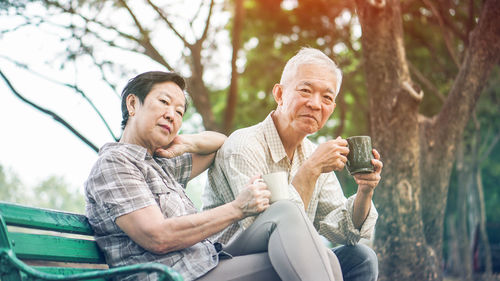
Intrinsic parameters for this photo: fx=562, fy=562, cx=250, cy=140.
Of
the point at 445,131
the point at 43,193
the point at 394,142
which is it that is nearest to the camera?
the point at 394,142

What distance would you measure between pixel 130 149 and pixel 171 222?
0.50 meters

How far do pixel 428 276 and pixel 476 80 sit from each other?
225 cm

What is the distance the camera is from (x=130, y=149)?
2.55 metres

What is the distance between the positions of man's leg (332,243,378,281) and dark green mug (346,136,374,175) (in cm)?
46

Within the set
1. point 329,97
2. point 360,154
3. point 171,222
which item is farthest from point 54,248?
point 329,97

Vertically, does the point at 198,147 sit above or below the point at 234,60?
below

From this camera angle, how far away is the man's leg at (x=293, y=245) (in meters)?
2.29

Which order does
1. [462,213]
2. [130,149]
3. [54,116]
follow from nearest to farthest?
[130,149], [54,116], [462,213]

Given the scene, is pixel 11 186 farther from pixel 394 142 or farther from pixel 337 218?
pixel 337 218

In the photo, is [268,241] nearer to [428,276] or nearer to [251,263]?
[251,263]

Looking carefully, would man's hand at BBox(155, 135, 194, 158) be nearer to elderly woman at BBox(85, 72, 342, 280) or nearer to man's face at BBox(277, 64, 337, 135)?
elderly woman at BBox(85, 72, 342, 280)

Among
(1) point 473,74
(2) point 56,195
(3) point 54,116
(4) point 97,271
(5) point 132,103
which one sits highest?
(2) point 56,195

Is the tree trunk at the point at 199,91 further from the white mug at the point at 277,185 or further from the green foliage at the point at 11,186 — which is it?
the green foliage at the point at 11,186

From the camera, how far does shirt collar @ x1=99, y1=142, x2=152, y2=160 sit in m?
2.53
